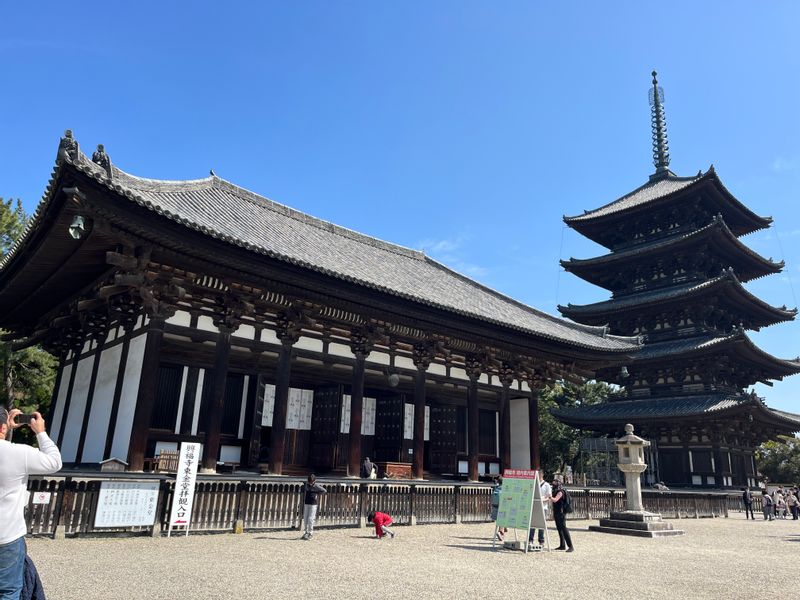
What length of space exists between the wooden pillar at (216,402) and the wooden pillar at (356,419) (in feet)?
11.6

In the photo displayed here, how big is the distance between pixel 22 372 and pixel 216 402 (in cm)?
2315

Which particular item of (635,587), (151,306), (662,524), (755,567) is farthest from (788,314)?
(151,306)

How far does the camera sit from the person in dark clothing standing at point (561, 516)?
1102 centimetres

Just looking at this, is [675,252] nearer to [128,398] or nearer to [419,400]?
[419,400]

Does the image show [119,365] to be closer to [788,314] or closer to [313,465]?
[313,465]

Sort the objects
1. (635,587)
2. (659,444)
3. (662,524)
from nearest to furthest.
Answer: (635,587) < (662,524) < (659,444)

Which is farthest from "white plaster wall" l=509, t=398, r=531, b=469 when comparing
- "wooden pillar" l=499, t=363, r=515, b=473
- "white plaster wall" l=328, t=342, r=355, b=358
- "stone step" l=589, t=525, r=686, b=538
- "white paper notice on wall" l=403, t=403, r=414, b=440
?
"white plaster wall" l=328, t=342, r=355, b=358

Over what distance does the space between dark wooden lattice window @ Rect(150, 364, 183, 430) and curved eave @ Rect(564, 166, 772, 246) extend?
2799cm

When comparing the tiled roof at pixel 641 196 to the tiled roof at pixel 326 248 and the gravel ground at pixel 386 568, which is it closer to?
the tiled roof at pixel 326 248

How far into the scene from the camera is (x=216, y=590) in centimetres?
656

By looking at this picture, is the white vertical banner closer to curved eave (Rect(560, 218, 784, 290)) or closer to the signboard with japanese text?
the signboard with japanese text

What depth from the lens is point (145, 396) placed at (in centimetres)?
1190

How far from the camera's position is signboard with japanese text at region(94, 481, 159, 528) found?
10.2 meters

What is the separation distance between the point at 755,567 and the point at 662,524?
476cm
